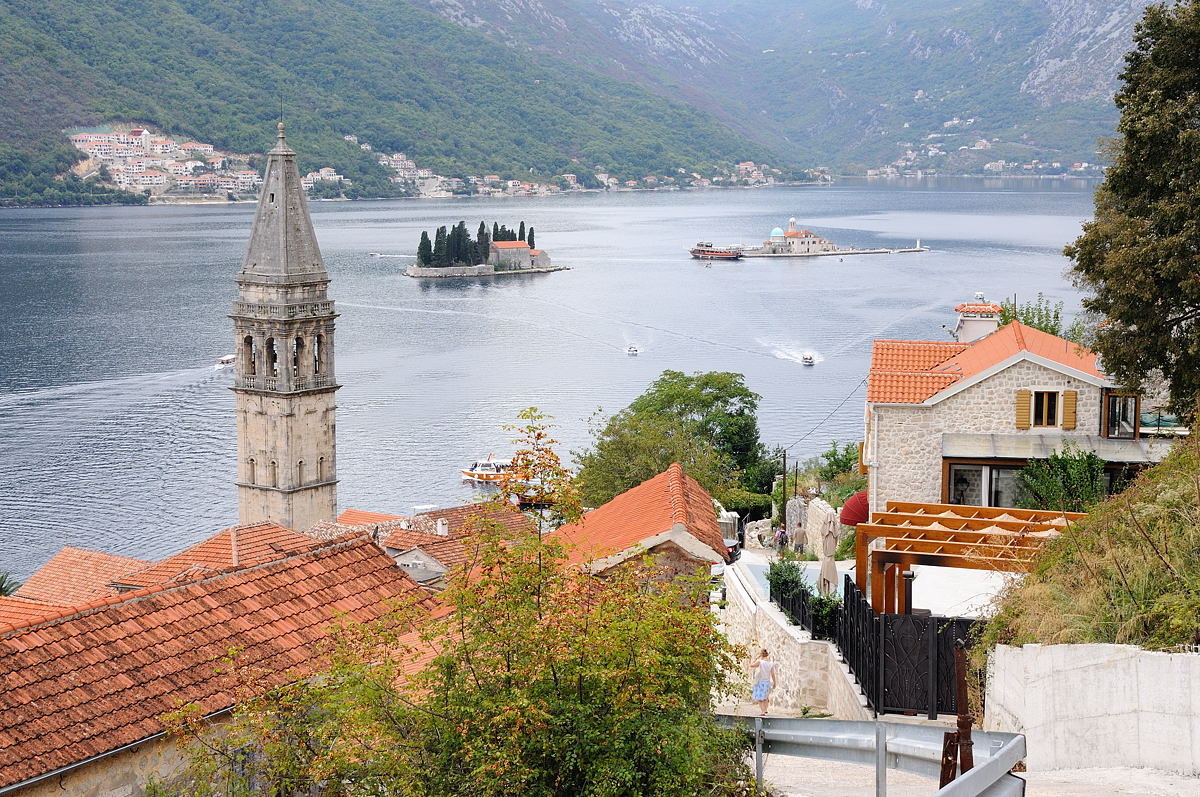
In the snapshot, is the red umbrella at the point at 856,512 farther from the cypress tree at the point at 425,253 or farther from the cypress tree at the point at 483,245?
the cypress tree at the point at 483,245

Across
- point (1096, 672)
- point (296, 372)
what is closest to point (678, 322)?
point (296, 372)

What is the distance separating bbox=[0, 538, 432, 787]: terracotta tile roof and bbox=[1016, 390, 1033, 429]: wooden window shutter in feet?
32.7

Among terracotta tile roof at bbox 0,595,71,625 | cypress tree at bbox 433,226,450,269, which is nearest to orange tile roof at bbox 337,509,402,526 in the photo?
terracotta tile roof at bbox 0,595,71,625

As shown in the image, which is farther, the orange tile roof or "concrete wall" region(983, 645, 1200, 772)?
the orange tile roof

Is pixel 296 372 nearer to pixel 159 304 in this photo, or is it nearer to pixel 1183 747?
pixel 1183 747

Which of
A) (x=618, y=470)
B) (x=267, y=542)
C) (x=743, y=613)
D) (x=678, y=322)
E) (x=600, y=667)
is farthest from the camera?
(x=678, y=322)

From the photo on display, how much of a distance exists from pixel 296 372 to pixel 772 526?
47.8ft

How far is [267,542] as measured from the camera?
14812mm

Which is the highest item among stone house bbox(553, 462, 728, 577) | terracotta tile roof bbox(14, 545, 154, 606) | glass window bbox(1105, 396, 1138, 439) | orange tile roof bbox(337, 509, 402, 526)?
glass window bbox(1105, 396, 1138, 439)

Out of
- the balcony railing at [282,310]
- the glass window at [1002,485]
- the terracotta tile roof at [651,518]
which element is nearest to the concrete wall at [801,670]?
the terracotta tile roof at [651,518]

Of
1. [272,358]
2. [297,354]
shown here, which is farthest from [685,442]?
[272,358]

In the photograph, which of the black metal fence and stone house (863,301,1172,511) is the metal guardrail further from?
stone house (863,301,1172,511)

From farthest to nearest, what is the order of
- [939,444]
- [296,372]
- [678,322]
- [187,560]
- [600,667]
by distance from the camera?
[678,322], [296,372], [939,444], [187,560], [600,667]

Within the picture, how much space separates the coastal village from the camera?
295 inches
